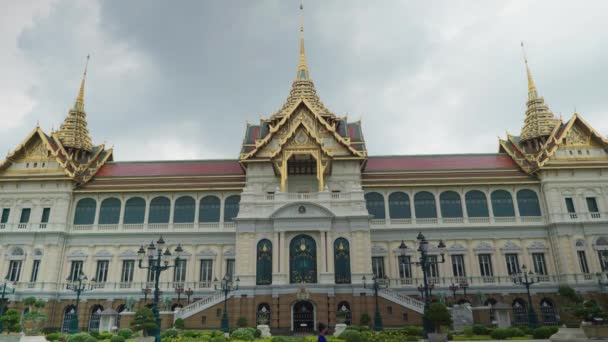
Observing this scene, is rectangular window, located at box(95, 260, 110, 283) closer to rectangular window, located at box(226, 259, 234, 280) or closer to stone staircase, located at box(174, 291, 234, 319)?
rectangular window, located at box(226, 259, 234, 280)

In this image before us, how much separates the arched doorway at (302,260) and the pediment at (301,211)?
1592 mm

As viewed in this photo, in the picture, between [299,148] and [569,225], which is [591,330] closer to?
[569,225]

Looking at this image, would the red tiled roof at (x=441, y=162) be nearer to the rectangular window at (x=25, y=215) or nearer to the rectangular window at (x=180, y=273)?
the rectangular window at (x=180, y=273)

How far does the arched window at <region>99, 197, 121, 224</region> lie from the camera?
3966cm

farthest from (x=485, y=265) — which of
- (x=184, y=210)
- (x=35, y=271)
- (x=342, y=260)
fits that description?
(x=35, y=271)

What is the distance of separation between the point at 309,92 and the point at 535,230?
26.7 metres

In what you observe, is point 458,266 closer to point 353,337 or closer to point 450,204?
point 450,204

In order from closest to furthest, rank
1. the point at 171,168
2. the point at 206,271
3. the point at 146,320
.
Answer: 1. the point at 146,320
2. the point at 206,271
3. the point at 171,168

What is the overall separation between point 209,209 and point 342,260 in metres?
14.2

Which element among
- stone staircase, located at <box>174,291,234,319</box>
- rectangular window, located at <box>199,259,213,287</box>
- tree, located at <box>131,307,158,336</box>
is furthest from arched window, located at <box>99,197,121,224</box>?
tree, located at <box>131,307,158,336</box>

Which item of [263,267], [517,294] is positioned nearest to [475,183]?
[517,294]

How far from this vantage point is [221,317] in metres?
30.3

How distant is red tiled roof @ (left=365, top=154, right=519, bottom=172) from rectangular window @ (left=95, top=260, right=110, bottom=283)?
25168 mm

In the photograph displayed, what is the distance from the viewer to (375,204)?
39281mm
